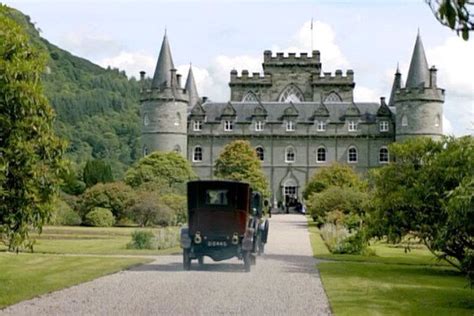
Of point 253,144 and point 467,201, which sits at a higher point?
point 253,144

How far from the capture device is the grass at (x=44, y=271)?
14969 mm

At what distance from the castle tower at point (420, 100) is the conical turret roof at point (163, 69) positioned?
2034 cm

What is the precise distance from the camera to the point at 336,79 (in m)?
83.2

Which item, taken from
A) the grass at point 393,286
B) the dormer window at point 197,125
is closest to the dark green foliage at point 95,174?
the dormer window at point 197,125

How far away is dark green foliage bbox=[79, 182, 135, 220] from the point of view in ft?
156

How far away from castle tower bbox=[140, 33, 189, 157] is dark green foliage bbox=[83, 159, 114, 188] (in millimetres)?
12352

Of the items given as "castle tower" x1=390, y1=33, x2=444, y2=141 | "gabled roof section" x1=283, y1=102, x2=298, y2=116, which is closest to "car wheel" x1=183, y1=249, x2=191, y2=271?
"castle tower" x1=390, y1=33, x2=444, y2=141

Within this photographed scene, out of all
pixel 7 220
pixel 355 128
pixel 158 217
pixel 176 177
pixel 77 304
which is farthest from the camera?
pixel 355 128

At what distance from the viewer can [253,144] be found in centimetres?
7762

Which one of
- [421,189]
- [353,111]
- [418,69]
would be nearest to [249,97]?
[353,111]

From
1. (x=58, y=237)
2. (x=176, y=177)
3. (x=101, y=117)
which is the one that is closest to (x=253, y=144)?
(x=176, y=177)

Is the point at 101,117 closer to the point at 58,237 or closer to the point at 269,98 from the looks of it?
the point at 269,98

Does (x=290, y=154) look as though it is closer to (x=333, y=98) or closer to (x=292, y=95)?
(x=292, y=95)

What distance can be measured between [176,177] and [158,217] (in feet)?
56.8
